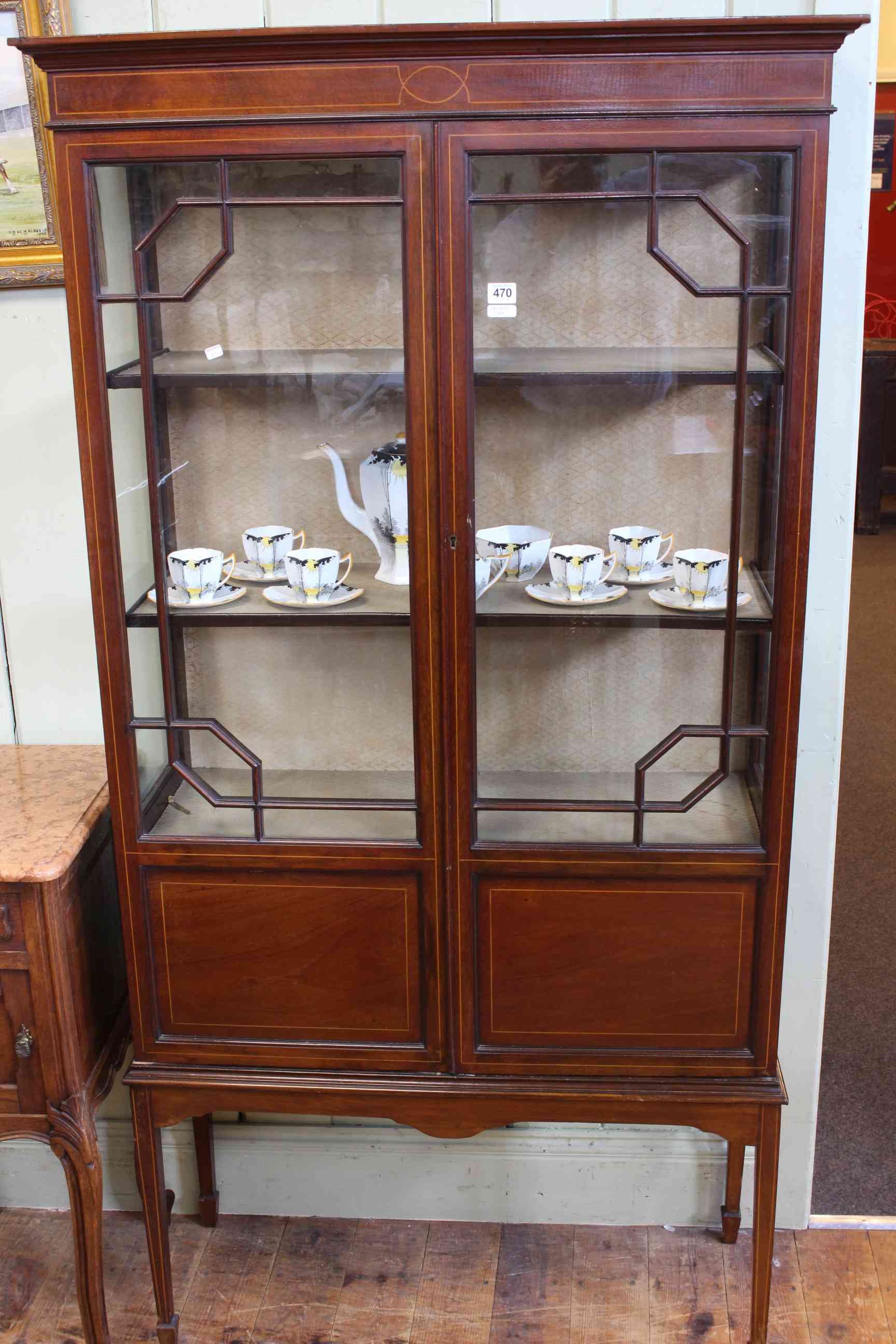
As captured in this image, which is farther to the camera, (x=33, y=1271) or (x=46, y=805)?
(x=33, y=1271)

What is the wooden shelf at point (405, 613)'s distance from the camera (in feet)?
5.29

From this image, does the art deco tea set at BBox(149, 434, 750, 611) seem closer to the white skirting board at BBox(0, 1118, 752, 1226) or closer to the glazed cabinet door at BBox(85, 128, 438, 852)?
the glazed cabinet door at BBox(85, 128, 438, 852)

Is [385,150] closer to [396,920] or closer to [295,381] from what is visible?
[295,381]

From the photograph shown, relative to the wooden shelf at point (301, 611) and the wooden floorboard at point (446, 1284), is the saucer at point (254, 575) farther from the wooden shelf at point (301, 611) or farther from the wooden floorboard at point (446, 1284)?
the wooden floorboard at point (446, 1284)

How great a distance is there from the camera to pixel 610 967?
1.69 metres

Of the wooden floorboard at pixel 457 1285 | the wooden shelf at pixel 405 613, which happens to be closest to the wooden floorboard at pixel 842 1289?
the wooden floorboard at pixel 457 1285

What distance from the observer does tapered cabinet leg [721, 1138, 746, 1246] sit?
207cm

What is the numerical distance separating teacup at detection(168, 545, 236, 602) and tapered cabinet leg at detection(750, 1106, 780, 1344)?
3.27ft

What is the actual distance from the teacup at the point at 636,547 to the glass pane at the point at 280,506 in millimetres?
276

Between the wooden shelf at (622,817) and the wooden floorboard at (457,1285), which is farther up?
the wooden shelf at (622,817)

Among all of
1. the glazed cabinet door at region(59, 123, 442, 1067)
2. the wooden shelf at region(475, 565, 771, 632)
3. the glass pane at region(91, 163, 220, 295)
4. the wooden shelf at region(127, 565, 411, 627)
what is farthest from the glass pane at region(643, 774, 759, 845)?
the glass pane at region(91, 163, 220, 295)

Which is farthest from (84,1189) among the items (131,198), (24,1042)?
(131,198)

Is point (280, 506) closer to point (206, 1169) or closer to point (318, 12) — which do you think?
point (318, 12)

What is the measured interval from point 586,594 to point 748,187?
20.2 inches
